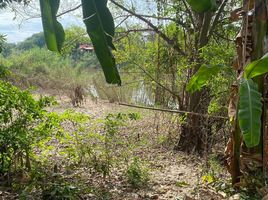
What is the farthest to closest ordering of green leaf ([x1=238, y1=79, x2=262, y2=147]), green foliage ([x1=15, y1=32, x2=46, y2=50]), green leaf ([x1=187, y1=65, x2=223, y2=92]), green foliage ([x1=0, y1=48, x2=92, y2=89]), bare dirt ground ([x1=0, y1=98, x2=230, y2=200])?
green foliage ([x1=15, y1=32, x2=46, y2=50]) < green foliage ([x1=0, y1=48, x2=92, y2=89]) < bare dirt ground ([x1=0, y1=98, x2=230, y2=200]) < green leaf ([x1=187, y1=65, x2=223, y2=92]) < green leaf ([x1=238, y1=79, x2=262, y2=147])

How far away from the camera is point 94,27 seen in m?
1.44

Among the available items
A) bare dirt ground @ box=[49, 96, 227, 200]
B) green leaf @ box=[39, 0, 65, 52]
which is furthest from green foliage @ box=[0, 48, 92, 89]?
green leaf @ box=[39, 0, 65, 52]

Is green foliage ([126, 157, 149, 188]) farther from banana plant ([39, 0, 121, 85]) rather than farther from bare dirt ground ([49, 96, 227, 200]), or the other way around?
banana plant ([39, 0, 121, 85])

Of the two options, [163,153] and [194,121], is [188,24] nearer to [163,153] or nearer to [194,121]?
[194,121]

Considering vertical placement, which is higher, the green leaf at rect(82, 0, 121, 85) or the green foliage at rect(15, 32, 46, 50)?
the green foliage at rect(15, 32, 46, 50)

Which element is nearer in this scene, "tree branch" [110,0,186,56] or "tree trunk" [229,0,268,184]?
"tree trunk" [229,0,268,184]

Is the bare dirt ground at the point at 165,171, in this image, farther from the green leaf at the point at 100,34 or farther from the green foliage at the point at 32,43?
the green foliage at the point at 32,43

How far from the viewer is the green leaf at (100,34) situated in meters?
1.43

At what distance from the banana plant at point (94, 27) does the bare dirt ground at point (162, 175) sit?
153cm

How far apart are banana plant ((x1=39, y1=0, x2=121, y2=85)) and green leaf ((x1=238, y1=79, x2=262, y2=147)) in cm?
107

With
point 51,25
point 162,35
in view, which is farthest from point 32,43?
point 51,25

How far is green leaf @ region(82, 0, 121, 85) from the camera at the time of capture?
4.69 ft

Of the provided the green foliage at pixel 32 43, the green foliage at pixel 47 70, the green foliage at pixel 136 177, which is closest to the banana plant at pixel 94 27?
the green foliage at pixel 136 177

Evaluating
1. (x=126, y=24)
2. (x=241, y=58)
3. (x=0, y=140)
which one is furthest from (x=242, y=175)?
(x=126, y=24)
